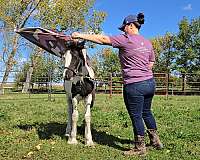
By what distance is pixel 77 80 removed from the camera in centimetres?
749

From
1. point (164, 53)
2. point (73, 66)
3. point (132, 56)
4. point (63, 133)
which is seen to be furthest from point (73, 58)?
point (164, 53)

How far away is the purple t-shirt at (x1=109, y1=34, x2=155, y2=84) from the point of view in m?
6.42

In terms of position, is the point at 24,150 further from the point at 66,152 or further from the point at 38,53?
the point at 38,53

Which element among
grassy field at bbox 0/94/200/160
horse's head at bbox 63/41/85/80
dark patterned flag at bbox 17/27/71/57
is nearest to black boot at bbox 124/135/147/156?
grassy field at bbox 0/94/200/160

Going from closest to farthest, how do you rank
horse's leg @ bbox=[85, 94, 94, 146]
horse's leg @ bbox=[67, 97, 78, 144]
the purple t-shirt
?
the purple t-shirt
horse's leg @ bbox=[85, 94, 94, 146]
horse's leg @ bbox=[67, 97, 78, 144]

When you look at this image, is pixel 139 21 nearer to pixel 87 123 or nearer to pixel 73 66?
pixel 73 66

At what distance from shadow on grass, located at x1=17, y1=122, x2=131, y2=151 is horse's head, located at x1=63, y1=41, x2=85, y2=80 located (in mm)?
1469

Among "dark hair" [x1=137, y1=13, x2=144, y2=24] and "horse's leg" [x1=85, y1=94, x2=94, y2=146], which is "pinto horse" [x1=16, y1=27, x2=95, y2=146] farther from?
"dark hair" [x1=137, y1=13, x2=144, y2=24]

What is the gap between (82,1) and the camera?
39812mm

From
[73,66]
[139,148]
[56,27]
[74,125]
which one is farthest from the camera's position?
[56,27]

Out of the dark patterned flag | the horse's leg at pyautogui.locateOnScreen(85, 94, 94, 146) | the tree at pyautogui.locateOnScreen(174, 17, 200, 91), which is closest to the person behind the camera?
the dark patterned flag

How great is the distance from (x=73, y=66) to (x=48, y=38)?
755 mm

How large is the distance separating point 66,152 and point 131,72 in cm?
178

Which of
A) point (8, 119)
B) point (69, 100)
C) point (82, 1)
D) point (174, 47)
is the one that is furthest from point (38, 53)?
point (69, 100)
